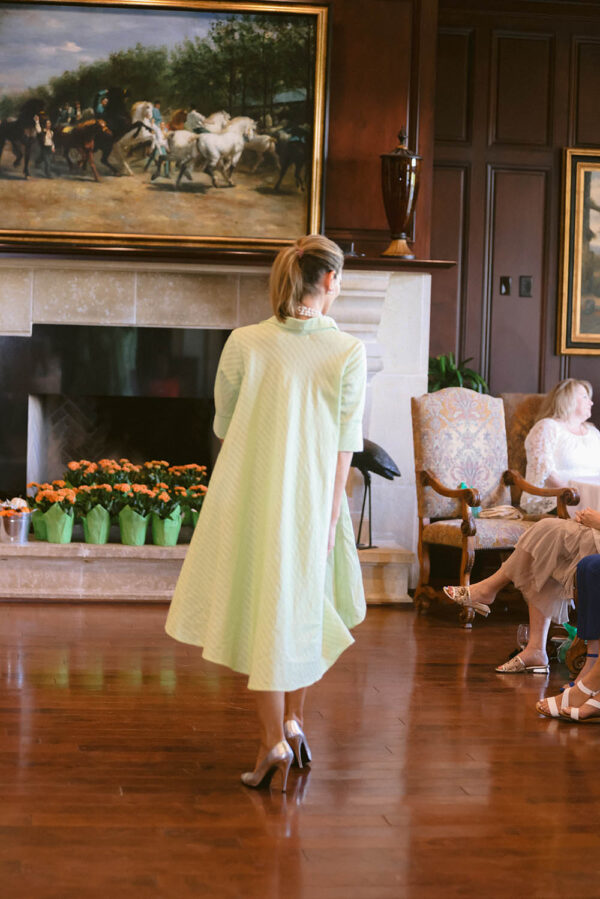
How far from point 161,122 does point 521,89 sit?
2423mm


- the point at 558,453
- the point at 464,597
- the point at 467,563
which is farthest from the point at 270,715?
the point at 558,453

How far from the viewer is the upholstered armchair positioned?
557 cm

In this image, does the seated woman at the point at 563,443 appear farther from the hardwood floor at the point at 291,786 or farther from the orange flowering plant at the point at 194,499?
the orange flowering plant at the point at 194,499

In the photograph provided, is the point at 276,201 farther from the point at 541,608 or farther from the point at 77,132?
the point at 541,608

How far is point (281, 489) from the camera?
272 cm

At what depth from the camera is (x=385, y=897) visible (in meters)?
2.21

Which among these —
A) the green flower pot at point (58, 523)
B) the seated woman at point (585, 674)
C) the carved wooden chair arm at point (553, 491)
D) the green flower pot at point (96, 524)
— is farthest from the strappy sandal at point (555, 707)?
the green flower pot at point (58, 523)

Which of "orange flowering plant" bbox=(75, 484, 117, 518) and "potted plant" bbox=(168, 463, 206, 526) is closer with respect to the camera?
"orange flowering plant" bbox=(75, 484, 117, 518)

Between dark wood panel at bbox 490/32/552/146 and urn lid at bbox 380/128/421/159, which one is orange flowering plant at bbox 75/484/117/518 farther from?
dark wood panel at bbox 490/32/552/146

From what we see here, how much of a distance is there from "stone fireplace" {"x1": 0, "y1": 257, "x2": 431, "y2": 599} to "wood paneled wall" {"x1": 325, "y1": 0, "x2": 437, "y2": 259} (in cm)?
44

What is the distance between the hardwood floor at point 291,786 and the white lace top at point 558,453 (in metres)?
1.46

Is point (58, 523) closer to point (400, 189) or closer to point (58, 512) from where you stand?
point (58, 512)

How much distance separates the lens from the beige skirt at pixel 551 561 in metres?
4.13

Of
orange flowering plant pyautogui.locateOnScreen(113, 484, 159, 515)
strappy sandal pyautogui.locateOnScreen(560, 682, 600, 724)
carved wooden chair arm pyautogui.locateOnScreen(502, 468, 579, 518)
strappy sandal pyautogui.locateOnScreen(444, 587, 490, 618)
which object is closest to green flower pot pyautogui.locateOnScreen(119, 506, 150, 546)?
orange flowering plant pyautogui.locateOnScreen(113, 484, 159, 515)
